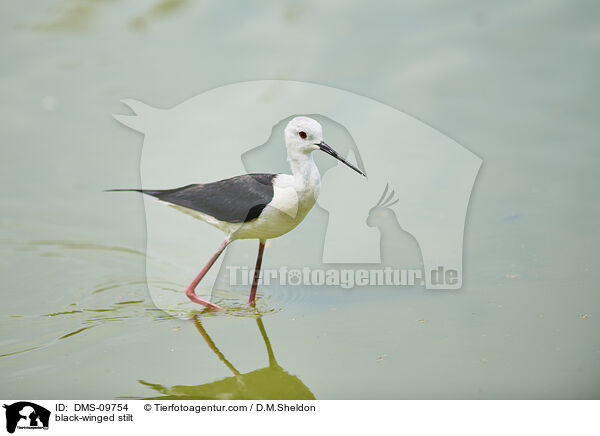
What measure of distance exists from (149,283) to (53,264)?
1149 mm

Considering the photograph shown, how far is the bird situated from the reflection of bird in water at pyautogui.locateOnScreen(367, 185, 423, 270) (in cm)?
129

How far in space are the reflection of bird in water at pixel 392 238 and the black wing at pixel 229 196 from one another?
153 cm

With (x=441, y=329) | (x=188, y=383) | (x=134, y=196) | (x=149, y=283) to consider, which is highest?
(x=134, y=196)

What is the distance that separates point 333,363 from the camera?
Answer: 4969 millimetres

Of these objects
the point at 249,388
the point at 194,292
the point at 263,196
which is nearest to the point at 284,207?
the point at 263,196

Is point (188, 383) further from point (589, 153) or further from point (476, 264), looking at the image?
point (589, 153)

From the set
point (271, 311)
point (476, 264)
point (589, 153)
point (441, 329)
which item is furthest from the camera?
point (589, 153)

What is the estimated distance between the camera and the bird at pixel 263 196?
545 cm

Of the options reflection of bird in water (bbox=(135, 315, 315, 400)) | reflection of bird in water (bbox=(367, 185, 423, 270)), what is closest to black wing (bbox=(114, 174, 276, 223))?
reflection of bird in water (bbox=(135, 315, 315, 400))

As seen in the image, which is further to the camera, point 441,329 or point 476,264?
point 476,264

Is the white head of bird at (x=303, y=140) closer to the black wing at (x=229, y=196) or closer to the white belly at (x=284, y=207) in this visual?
the white belly at (x=284, y=207)

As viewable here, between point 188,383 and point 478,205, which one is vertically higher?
point 478,205

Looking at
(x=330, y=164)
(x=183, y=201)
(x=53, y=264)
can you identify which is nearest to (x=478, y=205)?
(x=330, y=164)
